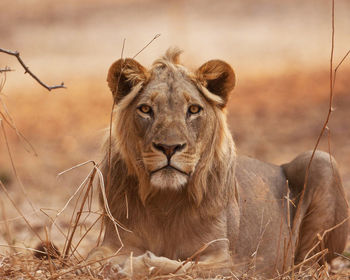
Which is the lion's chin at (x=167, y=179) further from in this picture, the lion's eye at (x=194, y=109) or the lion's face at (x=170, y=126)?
the lion's eye at (x=194, y=109)

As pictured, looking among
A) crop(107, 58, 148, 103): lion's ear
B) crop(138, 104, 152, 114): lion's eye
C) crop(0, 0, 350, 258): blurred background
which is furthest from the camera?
crop(0, 0, 350, 258): blurred background

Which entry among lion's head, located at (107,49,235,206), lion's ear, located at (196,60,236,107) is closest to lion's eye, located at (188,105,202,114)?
lion's head, located at (107,49,235,206)

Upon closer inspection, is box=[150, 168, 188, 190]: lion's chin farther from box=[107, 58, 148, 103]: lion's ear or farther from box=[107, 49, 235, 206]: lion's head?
box=[107, 58, 148, 103]: lion's ear

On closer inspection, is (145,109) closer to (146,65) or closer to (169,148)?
(169,148)

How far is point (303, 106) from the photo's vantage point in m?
13.7

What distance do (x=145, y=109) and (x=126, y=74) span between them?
1.03 feet

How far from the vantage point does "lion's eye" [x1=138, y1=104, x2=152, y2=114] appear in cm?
463

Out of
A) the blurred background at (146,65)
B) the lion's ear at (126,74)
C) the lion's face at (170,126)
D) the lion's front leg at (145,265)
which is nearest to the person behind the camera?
the lion's front leg at (145,265)

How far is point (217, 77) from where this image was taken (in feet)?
16.0

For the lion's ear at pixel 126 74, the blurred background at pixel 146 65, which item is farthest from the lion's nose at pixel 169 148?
the blurred background at pixel 146 65

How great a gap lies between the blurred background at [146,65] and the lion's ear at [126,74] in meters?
0.62

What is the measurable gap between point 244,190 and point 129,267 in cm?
156

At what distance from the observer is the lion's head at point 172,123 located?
4.43 metres

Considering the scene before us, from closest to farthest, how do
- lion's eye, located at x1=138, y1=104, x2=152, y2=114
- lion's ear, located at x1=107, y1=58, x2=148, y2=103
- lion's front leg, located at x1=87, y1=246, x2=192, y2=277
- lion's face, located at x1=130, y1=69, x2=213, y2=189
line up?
lion's front leg, located at x1=87, y1=246, x2=192, y2=277 → lion's face, located at x1=130, y1=69, x2=213, y2=189 → lion's eye, located at x1=138, y1=104, x2=152, y2=114 → lion's ear, located at x1=107, y1=58, x2=148, y2=103
